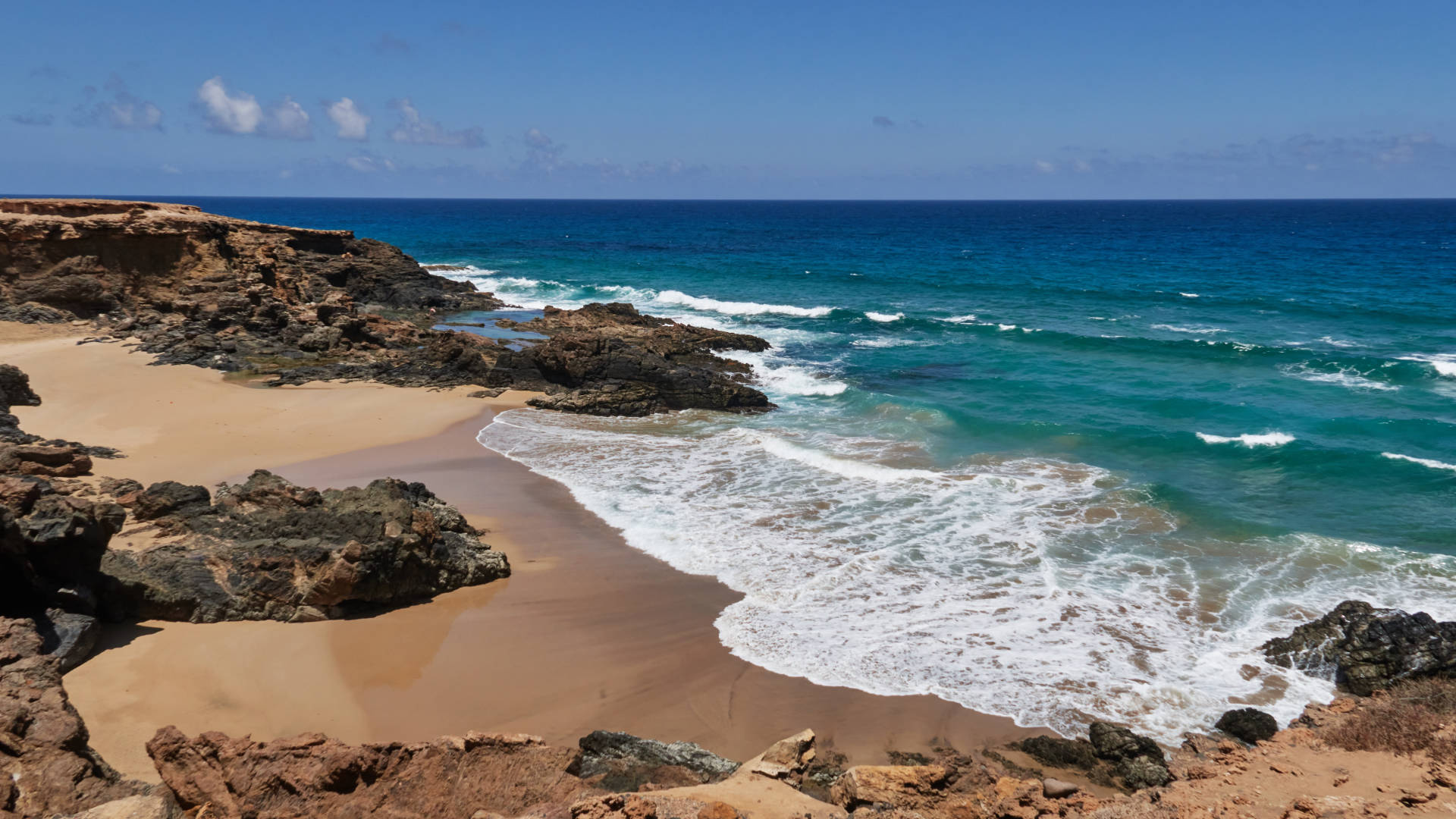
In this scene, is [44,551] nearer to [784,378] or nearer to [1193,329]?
[784,378]

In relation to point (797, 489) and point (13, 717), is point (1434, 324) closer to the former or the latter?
point (797, 489)

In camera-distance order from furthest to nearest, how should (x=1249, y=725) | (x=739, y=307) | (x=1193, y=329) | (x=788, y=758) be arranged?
(x=739, y=307), (x=1193, y=329), (x=1249, y=725), (x=788, y=758)

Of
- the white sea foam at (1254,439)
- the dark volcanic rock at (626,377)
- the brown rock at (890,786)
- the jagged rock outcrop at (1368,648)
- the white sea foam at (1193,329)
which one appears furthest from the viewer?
the white sea foam at (1193,329)

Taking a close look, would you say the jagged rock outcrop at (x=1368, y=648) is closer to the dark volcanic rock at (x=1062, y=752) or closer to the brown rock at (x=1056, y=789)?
A: the dark volcanic rock at (x=1062, y=752)

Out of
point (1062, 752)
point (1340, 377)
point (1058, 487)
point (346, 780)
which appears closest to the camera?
point (346, 780)

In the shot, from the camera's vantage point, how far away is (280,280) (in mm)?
30000

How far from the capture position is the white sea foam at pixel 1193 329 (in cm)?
3177

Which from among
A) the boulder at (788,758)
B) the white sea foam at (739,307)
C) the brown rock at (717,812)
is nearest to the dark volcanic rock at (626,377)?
the white sea foam at (739,307)

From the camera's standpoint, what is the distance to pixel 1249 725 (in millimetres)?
8602

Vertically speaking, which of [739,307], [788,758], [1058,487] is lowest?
[1058,487]

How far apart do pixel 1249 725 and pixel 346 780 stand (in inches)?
332

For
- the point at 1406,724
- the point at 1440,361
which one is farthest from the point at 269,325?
the point at 1440,361

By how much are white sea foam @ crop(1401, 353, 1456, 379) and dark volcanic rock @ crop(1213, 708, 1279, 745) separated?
70.4 ft

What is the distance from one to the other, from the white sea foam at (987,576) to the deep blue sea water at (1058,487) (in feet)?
0.15
